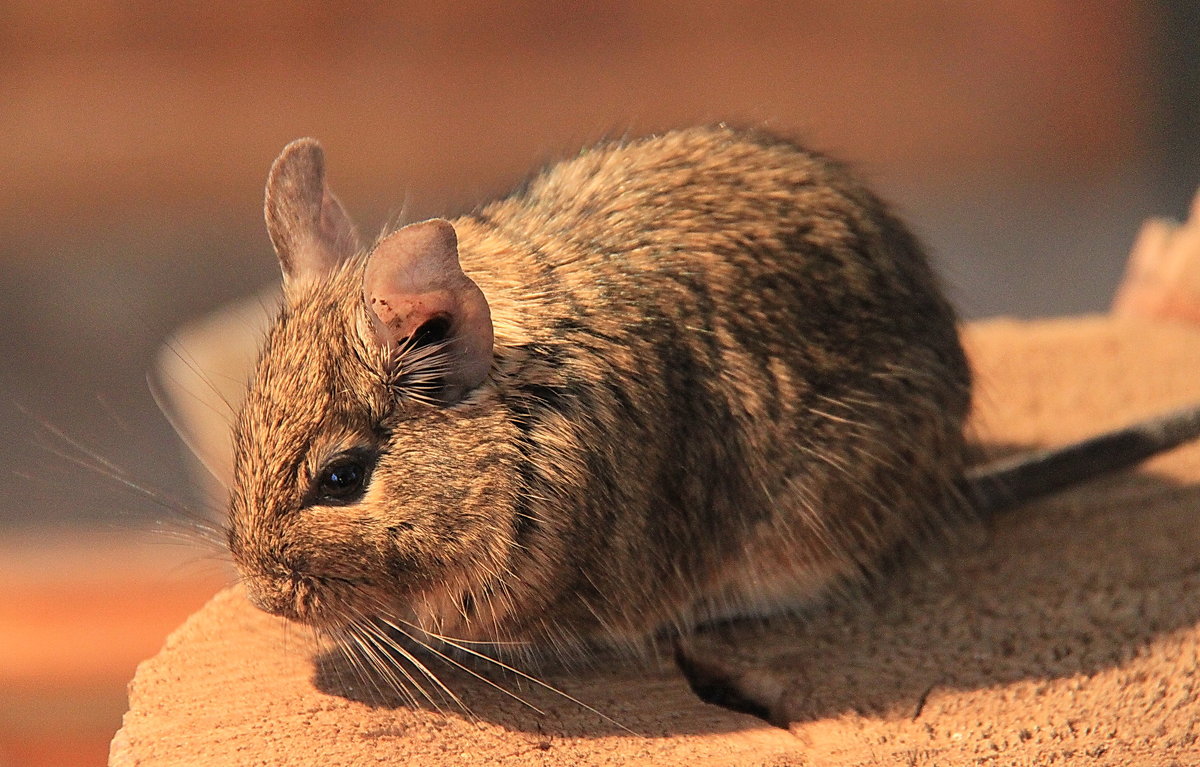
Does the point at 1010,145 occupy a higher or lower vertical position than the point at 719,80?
lower

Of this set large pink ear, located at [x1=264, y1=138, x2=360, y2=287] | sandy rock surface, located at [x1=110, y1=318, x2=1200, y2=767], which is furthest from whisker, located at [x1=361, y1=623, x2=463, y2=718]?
large pink ear, located at [x1=264, y1=138, x2=360, y2=287]

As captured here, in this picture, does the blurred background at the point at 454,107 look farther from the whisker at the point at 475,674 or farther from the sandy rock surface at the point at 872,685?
the whisker at the point at 475,674

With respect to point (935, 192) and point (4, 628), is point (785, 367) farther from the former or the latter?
point (935, 192)

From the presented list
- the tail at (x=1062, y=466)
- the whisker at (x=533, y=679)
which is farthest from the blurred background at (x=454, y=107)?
the whisker at (x=533, y=679)

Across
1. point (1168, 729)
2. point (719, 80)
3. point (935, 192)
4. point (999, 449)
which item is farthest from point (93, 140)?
point (1168, 729)

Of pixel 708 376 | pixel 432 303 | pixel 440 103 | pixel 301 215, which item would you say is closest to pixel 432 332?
pixel 432 303

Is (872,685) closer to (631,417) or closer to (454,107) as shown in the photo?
(631,417)
